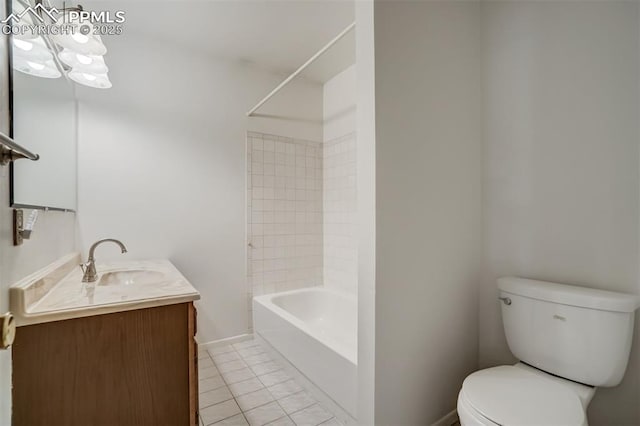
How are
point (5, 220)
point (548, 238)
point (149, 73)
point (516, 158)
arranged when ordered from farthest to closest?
point (149, 73)
point (516, 158)
point (548, 238)
point (5, 220)

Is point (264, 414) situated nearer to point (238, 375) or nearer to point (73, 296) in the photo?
point (238, 375)

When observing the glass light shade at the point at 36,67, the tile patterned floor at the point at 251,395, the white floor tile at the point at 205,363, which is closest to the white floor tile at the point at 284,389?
the tile patterned floor at the point at 251,395

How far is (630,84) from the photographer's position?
50.3 inches

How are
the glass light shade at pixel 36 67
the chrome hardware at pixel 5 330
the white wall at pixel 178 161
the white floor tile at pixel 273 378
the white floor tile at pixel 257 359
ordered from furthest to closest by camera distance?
1. the white floor tile at pixel 257 359
2. the white wall at pixel 178 161
3. the white floor tile at pixel 273 378
4. the glass light shade at pixel 36 67
5. the chrome hardware at pixel 5 330

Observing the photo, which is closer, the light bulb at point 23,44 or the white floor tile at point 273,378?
the light bulb at point 23,44

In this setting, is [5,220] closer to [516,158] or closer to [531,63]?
[516,158]

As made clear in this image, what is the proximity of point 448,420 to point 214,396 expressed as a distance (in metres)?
1.41

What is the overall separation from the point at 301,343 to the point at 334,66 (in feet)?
7.86

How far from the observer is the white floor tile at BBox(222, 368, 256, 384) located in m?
2.03

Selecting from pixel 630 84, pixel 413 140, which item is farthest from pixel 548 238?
pixel 413 140

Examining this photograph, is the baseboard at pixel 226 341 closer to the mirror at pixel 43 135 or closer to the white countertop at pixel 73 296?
the white countertop at pixel 73 296

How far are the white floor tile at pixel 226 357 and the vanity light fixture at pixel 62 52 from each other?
6.76 feet

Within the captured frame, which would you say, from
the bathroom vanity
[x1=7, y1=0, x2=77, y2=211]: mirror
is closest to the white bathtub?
the bathroom vanity

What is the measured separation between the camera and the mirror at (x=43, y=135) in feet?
3.27
